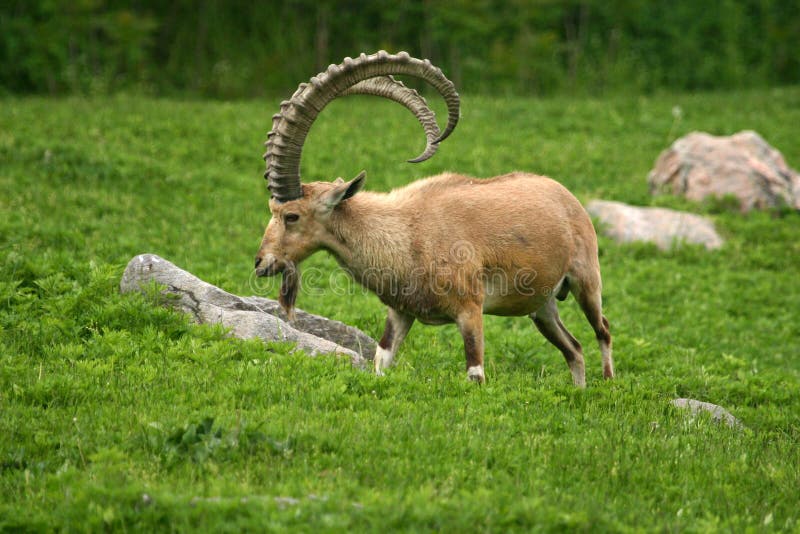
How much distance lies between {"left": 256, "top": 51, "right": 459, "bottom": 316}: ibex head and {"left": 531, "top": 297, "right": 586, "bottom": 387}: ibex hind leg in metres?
2.64

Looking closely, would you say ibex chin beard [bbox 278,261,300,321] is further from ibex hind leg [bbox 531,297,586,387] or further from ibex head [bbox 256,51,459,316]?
ibex hind leg [bbox 531,297,586,387]

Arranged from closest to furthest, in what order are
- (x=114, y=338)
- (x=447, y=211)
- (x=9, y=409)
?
(x=9, y=409)
(x=114, y=338)
(x=447, y=211)

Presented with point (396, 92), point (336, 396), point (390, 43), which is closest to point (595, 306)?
point (396, 92)

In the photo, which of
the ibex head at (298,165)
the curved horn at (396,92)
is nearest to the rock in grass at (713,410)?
the ibex head at (298,165)

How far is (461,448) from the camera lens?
7160 millimetres

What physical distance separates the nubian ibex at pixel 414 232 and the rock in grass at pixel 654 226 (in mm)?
7265

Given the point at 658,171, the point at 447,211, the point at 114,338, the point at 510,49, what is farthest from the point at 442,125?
the point at 114,338

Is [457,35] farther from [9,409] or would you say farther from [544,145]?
[9,409]

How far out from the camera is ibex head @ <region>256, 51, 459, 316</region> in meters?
8.91

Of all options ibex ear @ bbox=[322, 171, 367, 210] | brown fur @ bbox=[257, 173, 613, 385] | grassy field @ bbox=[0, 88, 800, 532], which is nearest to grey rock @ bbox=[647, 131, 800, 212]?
grassy field @ bbox=[0, 88, 800, 532]

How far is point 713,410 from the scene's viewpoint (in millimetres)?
9305

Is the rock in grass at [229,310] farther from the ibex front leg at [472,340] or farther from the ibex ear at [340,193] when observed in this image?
the ibex ear at [340,193]

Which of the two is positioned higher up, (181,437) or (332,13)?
(332,13)

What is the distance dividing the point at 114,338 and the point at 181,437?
8.05 ft
